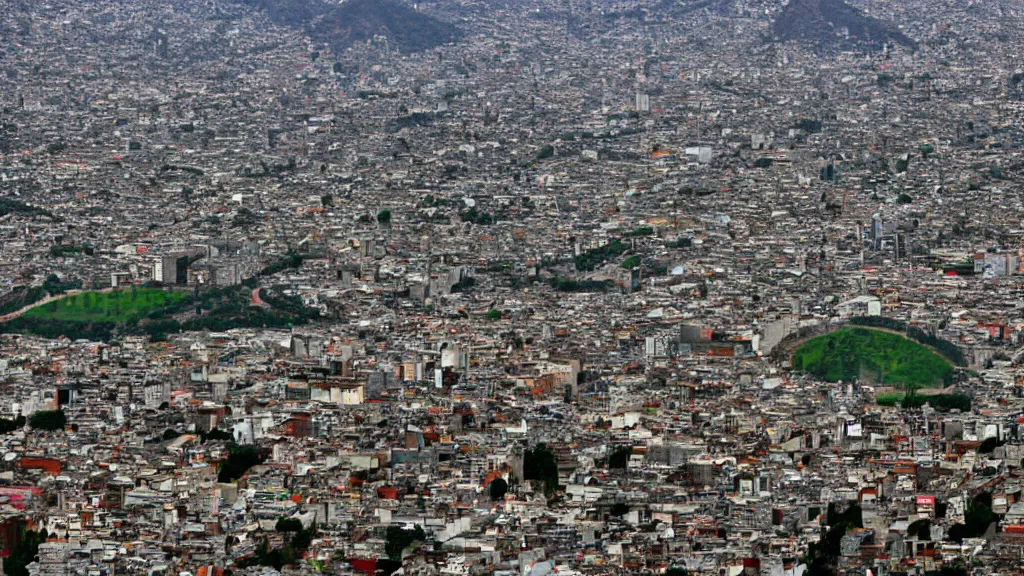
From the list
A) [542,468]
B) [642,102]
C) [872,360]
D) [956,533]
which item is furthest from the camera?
[642,102]

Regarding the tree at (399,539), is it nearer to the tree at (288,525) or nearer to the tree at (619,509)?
the tree at (288,525)

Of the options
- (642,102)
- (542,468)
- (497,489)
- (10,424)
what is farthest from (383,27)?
(497,489)

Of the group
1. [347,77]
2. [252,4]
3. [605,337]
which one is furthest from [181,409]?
[252,4]

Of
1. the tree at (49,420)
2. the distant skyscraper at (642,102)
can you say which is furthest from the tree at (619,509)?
the distant skyscraper at (642,102)

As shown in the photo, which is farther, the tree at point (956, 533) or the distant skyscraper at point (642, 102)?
the distant skyscraper at point (642, 102)

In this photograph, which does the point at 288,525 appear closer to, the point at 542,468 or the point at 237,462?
the point at 237,462

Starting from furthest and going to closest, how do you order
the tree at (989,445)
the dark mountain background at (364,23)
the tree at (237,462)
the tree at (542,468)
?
the dark mountain background at (364,23) → the tree at (989,445) → the tree at (237,462) → the tree at (542,468)
